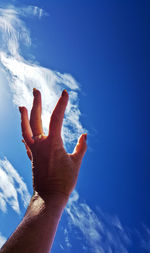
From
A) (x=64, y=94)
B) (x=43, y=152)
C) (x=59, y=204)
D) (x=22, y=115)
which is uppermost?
(x=64, y=94)

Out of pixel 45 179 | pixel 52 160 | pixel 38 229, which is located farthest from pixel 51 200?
pixel 52 160

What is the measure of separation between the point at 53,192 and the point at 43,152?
70cm

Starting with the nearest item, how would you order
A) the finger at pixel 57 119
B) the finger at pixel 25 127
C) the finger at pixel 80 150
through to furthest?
the finger at pixel 57 119 → the finger at pixel 25 127 → the finger at pixel 80 150

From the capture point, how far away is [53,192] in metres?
2.84

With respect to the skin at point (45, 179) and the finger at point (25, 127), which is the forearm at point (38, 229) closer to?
the skin at point (45, 179)

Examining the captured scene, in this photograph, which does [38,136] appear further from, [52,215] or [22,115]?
[52,215]

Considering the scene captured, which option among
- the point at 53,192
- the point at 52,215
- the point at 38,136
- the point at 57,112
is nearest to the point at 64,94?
the point at 57,112

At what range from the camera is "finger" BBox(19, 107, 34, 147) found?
132 inches

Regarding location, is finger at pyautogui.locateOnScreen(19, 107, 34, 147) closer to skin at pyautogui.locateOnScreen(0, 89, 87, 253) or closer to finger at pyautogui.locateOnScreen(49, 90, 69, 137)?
skin at pyautogui.locateOnScreen(0, 89, 87, 253)

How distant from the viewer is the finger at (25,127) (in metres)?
3.34

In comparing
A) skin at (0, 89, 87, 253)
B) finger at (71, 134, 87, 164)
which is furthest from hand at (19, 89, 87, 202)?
finger at (71, 134, 87, 164)

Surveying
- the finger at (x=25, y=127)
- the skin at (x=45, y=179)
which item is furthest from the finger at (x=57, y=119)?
the finger at (x=25, y=127)

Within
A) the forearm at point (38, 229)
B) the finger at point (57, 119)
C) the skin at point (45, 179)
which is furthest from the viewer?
the finger at point (57, 119)

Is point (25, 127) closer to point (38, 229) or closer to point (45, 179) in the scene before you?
point (45, 179)
